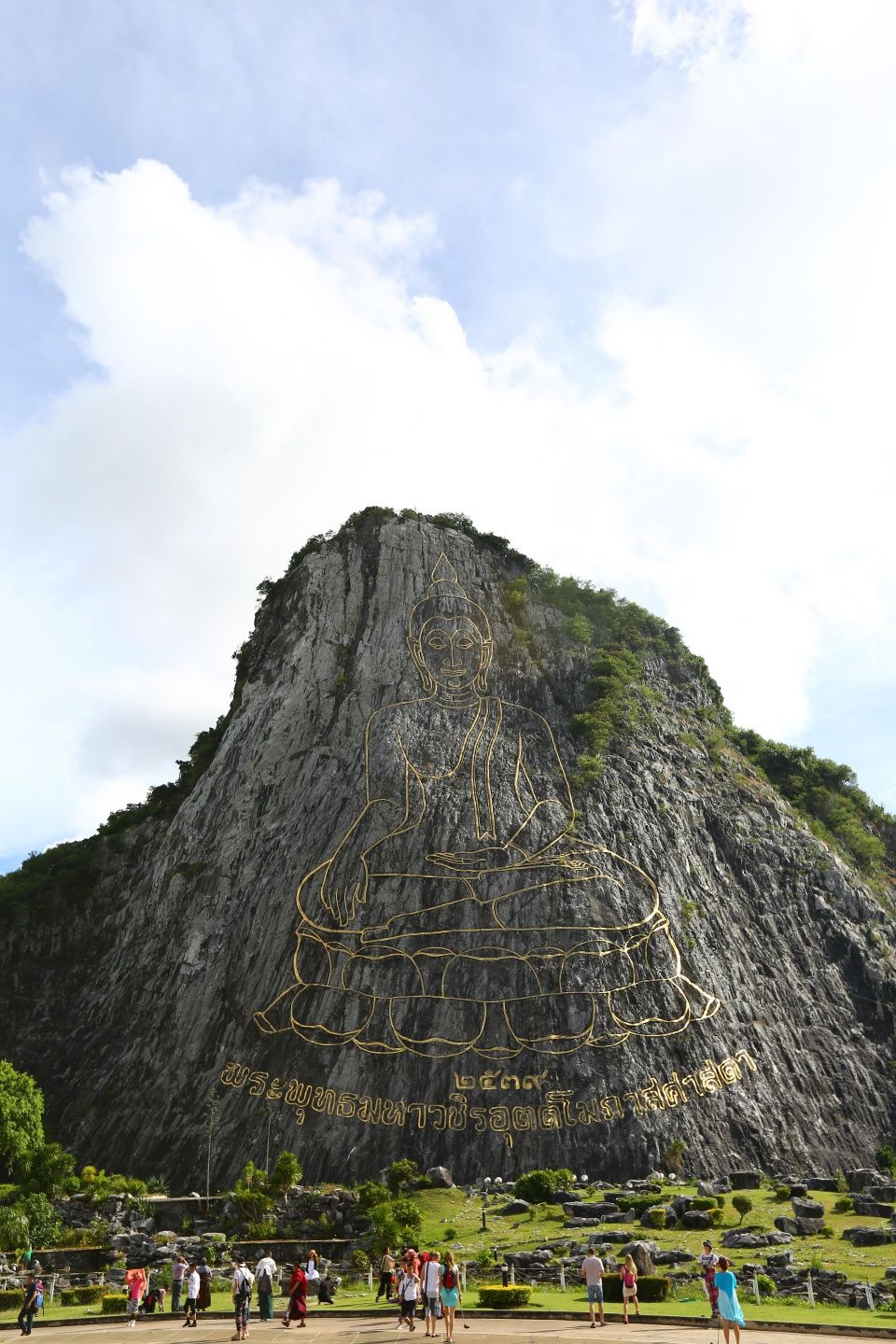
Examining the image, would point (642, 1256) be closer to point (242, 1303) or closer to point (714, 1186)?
point (242, 1303)

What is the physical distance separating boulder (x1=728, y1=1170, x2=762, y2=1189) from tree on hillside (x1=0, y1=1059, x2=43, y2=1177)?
21.4m

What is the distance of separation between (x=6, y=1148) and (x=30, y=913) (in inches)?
609

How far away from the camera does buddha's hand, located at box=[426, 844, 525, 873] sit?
127 feet

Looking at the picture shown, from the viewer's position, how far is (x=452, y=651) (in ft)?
155

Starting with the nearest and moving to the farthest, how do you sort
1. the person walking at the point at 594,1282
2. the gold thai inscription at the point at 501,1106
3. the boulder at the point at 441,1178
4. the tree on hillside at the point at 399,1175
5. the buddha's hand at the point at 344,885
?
the person walking at the point at 594,1282 < the tree on hillside at the point at 399,1175 < the boulder at the point at 441,1178 < the gold thai inscription at the point at 501,1106 < the buddha's hand at the point at 344,885

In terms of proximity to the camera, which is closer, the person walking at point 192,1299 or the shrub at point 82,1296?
the person walking at point 192,1299

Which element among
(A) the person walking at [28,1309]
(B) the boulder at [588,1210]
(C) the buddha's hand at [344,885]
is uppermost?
(C) the buddha's hand at [344,885]

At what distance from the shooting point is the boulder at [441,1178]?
99.1 feet

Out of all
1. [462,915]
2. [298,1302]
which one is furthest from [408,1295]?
[462,915]

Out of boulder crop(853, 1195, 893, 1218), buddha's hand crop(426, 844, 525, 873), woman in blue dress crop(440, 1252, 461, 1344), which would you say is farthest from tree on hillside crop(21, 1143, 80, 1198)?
boulder crop(853, 1195, 893, 1218)

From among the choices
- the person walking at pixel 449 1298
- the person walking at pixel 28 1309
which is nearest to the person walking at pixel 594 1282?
the person walking at pixel 449 1298

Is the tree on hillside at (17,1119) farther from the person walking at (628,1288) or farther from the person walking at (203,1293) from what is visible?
the person walking at (628,1288)

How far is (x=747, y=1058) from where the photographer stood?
115 feet

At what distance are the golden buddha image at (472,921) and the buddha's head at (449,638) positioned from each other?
7.54 feet
